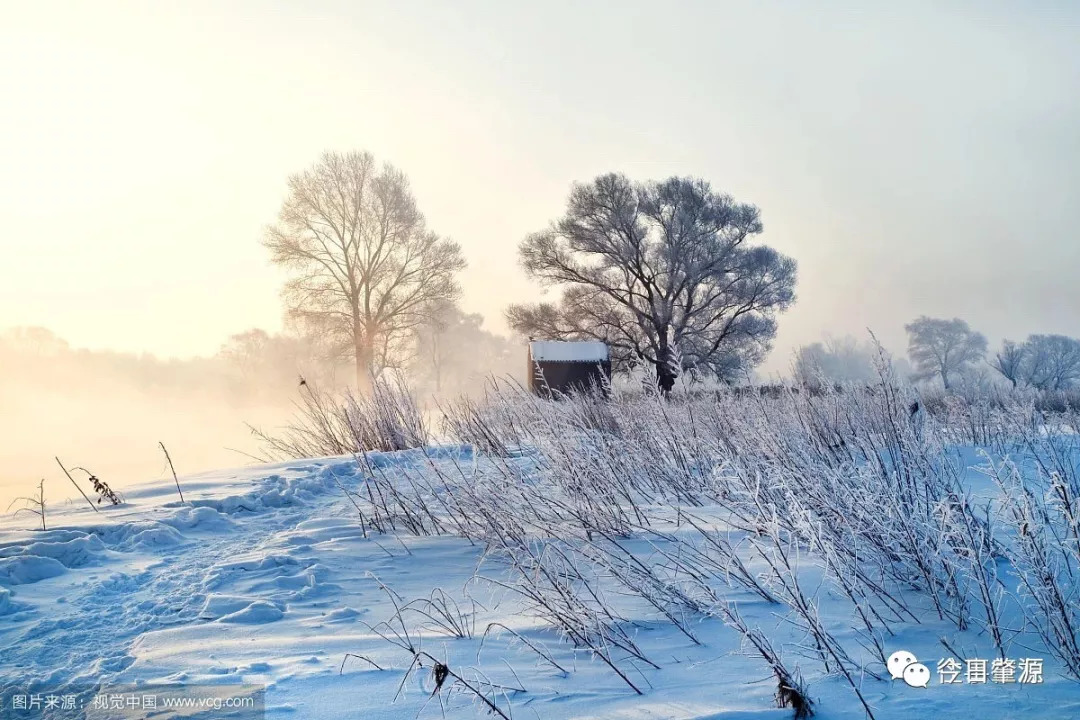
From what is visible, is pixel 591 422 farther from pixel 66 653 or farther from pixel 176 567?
pixel 66 653

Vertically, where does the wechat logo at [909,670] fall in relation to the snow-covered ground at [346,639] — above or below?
below

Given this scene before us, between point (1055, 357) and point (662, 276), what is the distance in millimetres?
29628

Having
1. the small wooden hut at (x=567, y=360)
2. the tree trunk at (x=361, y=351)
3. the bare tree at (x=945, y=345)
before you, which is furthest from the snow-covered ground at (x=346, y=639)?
the bare tree at (x=945, y=345)

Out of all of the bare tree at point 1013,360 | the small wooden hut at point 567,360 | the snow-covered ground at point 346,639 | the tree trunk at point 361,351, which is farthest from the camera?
the bare tree at point 1013,360

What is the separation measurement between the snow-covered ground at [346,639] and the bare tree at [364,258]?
18794mm

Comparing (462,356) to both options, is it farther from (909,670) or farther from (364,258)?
(909,670)

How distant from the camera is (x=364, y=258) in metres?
22.7

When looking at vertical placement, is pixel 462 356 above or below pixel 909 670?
above

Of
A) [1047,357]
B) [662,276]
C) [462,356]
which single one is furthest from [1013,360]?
[462,356]

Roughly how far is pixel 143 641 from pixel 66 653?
9.5 inches

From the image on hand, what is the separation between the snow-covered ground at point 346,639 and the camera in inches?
72.2

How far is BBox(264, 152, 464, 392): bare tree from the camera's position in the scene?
2189cm

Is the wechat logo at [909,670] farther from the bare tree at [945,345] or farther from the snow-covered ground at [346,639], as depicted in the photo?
the bare tree at [945,345]

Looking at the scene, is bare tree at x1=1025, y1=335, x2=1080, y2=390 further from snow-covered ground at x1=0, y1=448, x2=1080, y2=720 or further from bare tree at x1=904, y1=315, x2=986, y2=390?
snow-covered ground at x1=0, y1=448, x2=1080, y2=720
